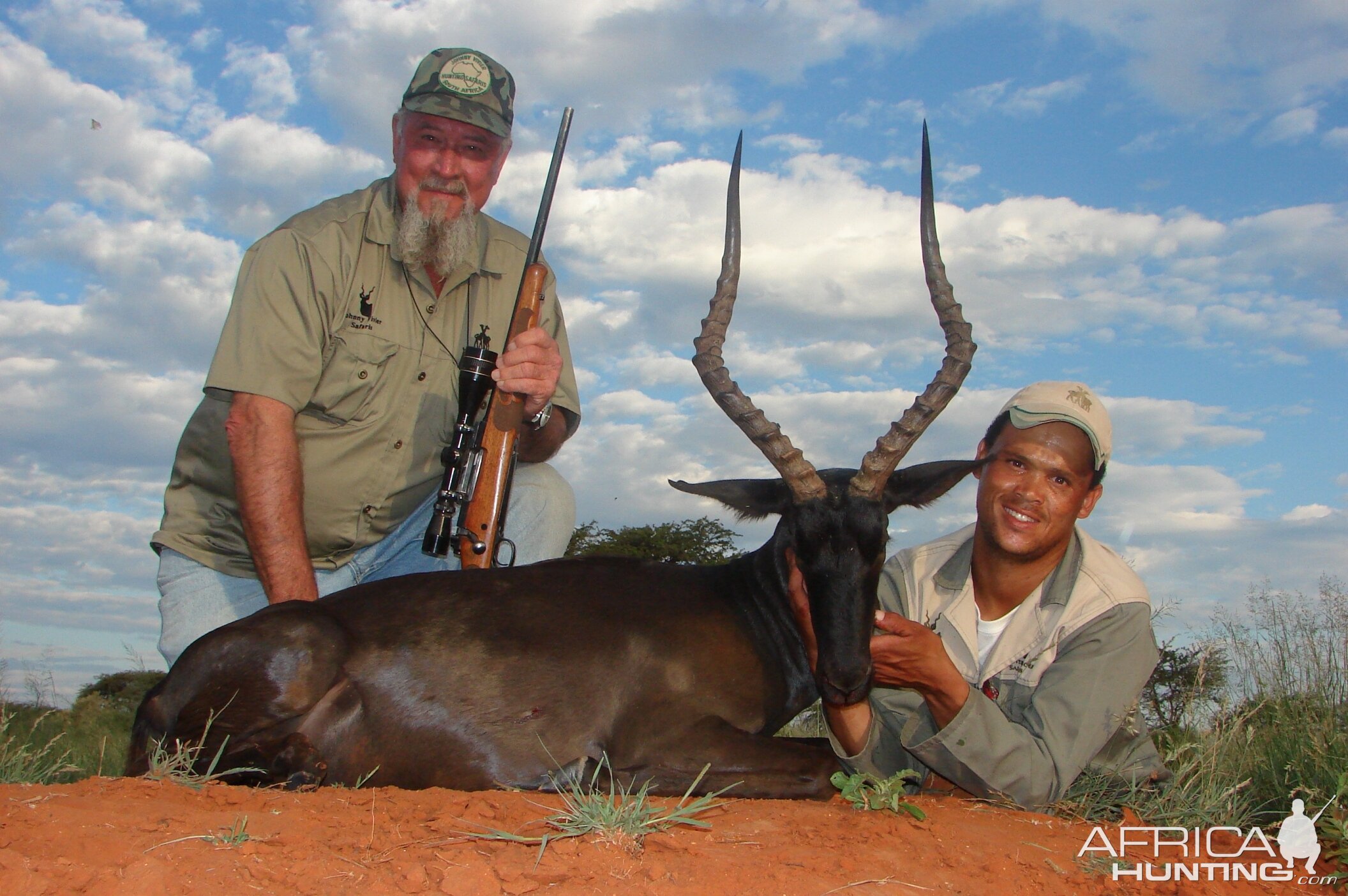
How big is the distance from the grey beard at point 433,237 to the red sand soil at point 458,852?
12.2 ft

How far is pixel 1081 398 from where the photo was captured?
17.1 ft

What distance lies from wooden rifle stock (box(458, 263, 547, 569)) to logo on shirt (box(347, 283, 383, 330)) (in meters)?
0.91

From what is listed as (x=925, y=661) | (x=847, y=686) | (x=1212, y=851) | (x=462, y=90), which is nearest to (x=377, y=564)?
(x=462, y=90)

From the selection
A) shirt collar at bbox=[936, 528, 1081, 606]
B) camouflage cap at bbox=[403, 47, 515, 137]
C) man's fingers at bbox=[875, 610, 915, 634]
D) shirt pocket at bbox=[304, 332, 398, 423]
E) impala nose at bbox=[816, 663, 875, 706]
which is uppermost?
camouflage cap at bbox=[403, 47, 515, 137]

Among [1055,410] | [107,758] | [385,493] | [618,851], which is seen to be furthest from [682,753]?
[107,758]

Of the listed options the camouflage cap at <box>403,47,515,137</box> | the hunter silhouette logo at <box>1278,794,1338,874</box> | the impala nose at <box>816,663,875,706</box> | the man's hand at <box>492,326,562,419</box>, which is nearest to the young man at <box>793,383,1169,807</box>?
the impala nose at <box>816,663,875,706</box>

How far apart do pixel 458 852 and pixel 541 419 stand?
13.0 ft

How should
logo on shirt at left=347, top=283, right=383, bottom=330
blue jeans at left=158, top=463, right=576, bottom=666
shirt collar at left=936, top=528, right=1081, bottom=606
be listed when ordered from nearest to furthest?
1. shirt collar at left=936, top=528, right=1081, bottom=606
2. blue jeans at left=158, top=463, right=576, bottom=666
3. logo on shirt at left=347, top=283, right=383, bottom=330

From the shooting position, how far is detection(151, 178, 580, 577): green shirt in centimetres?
633

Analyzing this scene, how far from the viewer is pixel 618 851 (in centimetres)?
330

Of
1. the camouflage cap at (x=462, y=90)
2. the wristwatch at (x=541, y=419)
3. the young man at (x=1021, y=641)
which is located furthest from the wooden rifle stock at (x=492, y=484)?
the young man at (x=1021, y=641)

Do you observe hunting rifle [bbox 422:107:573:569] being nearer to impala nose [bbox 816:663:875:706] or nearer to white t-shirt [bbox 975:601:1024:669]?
impala nose [bbox 816:663:875:706]

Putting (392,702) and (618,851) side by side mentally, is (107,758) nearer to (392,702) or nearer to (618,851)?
(392,702)

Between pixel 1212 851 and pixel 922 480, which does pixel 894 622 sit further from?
pixel 1212 851
